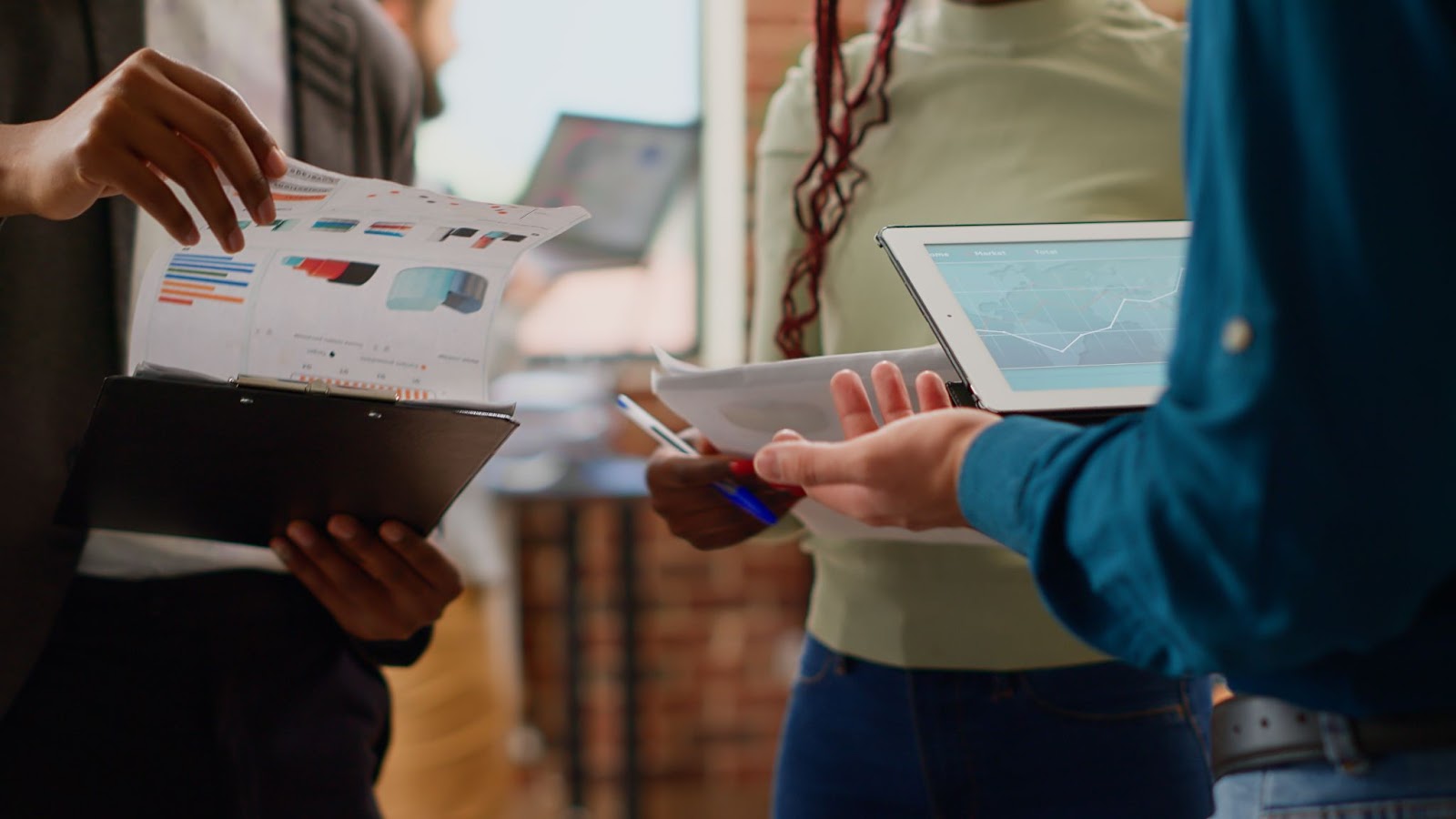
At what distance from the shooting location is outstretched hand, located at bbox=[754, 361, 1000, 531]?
59 cm

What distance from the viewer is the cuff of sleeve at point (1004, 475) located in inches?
20.9

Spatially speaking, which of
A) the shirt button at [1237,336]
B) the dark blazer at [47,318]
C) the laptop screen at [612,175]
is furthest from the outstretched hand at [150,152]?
the laptop screen at [612,175]

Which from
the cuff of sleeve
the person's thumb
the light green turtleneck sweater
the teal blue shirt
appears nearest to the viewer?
the teal blue shirt

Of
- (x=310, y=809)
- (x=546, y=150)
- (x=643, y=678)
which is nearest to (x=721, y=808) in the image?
(x=643, y=678)

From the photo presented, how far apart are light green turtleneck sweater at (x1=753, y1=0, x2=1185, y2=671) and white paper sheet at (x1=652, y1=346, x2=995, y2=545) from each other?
96mm

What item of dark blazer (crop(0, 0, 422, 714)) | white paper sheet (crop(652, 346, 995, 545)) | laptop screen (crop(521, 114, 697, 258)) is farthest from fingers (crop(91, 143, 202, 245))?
laptop screen (crop(521, 114, 697, 258))

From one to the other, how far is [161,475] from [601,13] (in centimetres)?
247

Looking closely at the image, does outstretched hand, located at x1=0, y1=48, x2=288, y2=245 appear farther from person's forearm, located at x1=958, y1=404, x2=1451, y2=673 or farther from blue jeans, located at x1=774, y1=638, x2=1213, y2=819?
blue jeans, located at x1=774, y1=638, x2=1213, y2=819

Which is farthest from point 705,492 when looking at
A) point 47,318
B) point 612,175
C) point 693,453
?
point 612,175

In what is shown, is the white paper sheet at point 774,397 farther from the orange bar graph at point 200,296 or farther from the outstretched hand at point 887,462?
the orange bar graph at point 200,296

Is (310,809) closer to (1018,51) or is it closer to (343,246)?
(343,246)

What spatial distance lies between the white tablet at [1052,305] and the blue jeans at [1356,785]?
209mm

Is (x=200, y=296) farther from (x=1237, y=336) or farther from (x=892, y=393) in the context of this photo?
(x=1237, y=336)

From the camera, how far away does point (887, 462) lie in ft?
1.97
